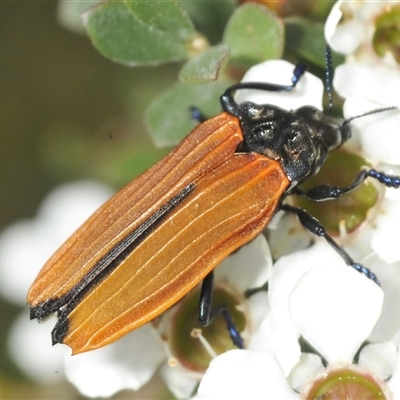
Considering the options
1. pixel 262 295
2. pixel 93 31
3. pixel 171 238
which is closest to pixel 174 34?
pixel 93 31

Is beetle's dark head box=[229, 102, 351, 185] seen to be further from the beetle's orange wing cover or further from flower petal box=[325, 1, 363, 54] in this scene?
flower petal box=[325, 1, 363, 54]

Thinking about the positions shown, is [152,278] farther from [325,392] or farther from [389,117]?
[389,117]

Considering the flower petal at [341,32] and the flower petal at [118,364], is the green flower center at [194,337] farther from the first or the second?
the flower petal at [341,32]

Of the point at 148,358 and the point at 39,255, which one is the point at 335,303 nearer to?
the point at 148,358

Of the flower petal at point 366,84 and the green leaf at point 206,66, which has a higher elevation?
the green leaf at point 206,66

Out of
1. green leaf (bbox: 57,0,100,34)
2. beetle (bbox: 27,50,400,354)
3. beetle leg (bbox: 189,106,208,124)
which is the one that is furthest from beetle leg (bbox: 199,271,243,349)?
green leaf (bbox: 57,0,100,34)

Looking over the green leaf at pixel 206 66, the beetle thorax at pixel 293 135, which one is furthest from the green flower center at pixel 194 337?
the green leaf at pixel 206 66

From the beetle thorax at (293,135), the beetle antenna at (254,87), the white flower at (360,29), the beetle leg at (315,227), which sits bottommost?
the beetle leg at (315,227)

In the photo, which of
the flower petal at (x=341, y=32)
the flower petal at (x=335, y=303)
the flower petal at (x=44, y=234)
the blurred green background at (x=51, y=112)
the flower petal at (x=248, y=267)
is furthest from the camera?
the blurred green background at (x=51, y=112)
